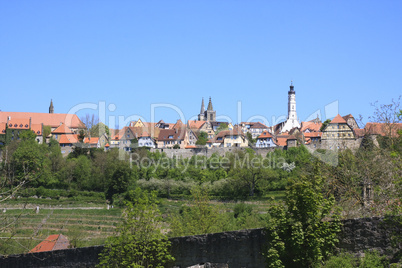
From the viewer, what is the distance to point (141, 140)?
9750 cm

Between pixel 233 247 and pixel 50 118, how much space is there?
9786 centimetres

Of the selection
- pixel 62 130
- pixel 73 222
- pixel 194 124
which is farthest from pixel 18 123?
pixel 73 222

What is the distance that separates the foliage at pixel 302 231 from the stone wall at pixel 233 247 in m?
0.32

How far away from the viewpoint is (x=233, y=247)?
1493 centimetres

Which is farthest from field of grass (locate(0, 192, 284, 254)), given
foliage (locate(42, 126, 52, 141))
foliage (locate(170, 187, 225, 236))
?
foliage (locate(42, 126, 52, 141))

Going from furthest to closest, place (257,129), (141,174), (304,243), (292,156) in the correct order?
(257,129) → (292,156) → (141,174) → (304,243)

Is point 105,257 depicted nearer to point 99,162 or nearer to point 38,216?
point 38,216

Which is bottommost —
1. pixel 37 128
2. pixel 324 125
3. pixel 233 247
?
pixel 233 247

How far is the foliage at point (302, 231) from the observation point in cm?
1425

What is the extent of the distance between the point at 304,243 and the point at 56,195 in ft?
182

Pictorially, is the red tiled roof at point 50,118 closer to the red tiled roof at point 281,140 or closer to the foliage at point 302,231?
the red tiled roof at point 281,140

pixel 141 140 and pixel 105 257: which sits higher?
pixel 141 140

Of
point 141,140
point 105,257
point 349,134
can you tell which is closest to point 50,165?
point 141,140

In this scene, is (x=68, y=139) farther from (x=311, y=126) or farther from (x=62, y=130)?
(x=311, y=126)
